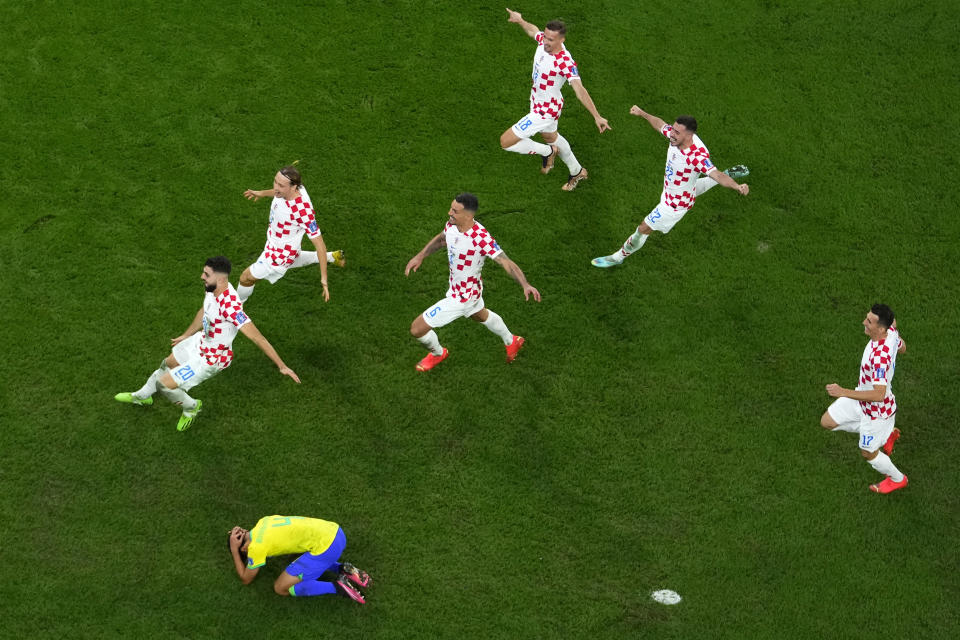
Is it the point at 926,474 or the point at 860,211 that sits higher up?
the point at 860,211

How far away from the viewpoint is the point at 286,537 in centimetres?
973

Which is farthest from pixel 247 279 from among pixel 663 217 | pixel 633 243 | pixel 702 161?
pixel 702 161

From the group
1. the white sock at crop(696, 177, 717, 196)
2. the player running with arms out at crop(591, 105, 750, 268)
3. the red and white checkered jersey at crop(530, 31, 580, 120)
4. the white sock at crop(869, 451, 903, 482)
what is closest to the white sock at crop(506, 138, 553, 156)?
the red and white checkered jersey at crop(530, 31, 580, 120)

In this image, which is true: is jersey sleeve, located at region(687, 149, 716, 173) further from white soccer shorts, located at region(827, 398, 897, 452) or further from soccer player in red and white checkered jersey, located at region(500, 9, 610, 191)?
white soccer shorts, located at region(827, 398, 897, 452)

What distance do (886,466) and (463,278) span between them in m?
4.52

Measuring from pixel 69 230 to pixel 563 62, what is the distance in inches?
238

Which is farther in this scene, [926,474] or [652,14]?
[652,14]

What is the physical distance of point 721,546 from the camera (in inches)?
412

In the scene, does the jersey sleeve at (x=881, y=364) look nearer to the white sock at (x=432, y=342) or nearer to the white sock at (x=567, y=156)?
the white sock at (x=432, y=342)

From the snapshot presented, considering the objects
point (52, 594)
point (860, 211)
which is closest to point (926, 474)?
point (860, 211)

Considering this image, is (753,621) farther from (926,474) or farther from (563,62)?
(563,62)

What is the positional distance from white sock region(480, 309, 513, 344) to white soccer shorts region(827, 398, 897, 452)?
11.0 ft

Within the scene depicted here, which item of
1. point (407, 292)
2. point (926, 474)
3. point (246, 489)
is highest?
point (926, 474)

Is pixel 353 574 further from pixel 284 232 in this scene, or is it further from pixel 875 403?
pixel 875 403
